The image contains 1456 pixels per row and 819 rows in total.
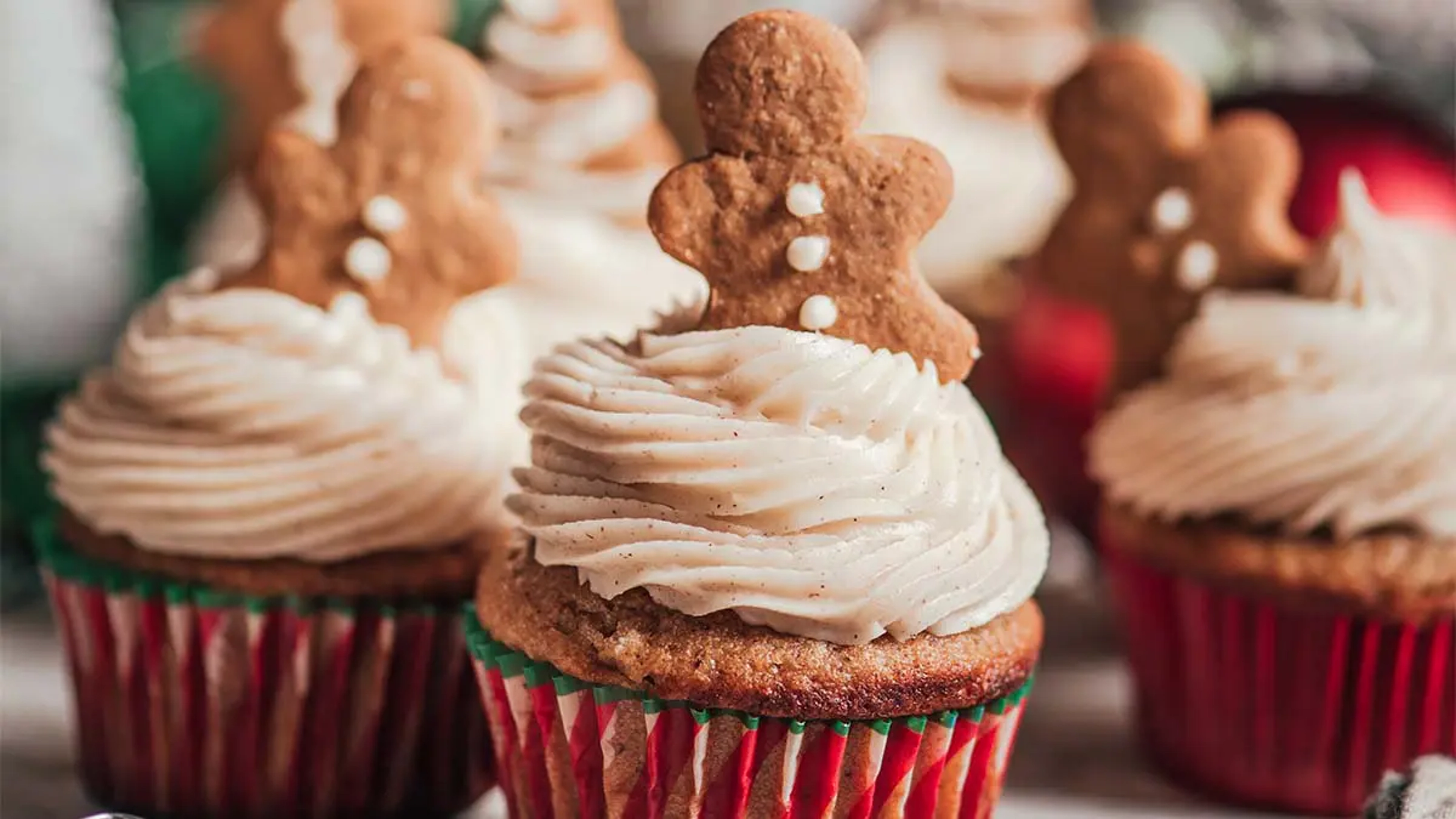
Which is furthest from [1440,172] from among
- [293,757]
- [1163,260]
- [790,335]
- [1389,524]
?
[293,757]

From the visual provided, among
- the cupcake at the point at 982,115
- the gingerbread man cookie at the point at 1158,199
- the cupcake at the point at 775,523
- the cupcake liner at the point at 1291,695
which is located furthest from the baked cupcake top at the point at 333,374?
the cupcake at the point at 982,115

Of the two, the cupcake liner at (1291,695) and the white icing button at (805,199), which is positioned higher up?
the white icing button at (805,199)

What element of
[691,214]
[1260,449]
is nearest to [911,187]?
[691,214]

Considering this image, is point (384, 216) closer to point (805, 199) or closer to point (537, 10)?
point (805, 199)

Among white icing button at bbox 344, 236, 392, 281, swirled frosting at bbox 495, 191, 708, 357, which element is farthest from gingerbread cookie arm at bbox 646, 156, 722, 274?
swirled frosting at bbox 495, 191, 708, 357

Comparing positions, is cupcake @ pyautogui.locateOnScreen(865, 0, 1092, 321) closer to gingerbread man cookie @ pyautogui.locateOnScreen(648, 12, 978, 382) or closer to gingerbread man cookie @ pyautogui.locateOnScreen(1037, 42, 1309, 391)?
gingerbread man cookie @ pyautogui.locateOnScreen(1037, 42, 1309, 391)

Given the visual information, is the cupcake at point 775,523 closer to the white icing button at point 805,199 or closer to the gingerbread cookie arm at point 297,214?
the white icing button at point 805,199
